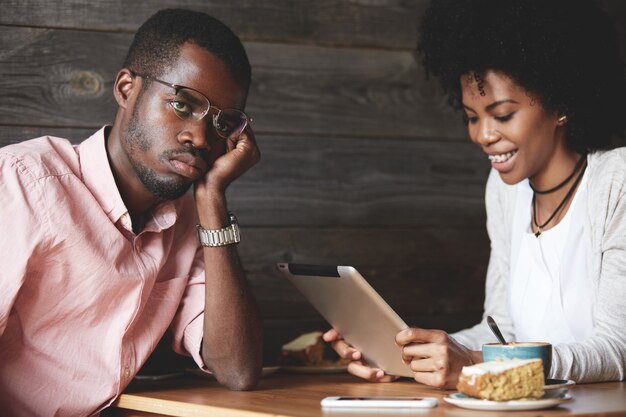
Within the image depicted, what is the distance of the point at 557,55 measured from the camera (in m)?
2.14

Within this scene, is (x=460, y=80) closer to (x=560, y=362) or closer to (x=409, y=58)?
(x=409, y=58)

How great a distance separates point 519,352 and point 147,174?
876 mm

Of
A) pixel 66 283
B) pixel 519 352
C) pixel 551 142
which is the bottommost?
pixel 519 352

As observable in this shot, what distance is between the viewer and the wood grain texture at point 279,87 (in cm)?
230

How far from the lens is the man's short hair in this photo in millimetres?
1878

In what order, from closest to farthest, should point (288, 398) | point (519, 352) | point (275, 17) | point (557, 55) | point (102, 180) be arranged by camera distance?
1. point (519, 352)
2. point (288, 398)
3. point (102, 180)
4. point (557, 55)
5. point (275, 17)

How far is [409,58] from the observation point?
2.75 m

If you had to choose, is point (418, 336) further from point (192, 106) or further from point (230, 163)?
point (192, 106)

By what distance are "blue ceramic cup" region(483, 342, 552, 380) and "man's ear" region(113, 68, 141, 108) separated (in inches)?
38.1

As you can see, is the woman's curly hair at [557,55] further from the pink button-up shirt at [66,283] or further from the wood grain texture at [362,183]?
the pink button-up shirt at [66,283]

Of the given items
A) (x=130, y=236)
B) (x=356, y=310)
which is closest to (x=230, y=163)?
(x=130, y=236)

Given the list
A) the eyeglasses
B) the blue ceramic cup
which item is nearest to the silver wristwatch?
the eyeglasses

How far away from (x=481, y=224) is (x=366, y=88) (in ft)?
2.02

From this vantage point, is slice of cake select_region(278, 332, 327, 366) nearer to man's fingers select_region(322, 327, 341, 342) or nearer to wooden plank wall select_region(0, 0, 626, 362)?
man's fingers select_region(322, 327, 341, 342)
